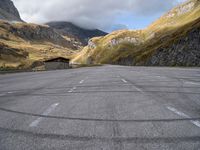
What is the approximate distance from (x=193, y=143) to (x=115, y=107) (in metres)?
4.26

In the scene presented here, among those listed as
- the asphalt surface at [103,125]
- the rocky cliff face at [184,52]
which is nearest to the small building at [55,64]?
the rocky cliff face at [184,52]

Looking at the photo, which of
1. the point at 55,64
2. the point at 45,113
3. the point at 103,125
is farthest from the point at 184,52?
the point at 103,125

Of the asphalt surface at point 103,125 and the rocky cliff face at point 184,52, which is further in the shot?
the rocky cliff face at point 184,52

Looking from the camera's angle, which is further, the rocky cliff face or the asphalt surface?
the rocky cliff face

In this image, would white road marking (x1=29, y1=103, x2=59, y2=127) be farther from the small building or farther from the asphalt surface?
Answer: the small building

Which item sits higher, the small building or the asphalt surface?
the asphalt surface

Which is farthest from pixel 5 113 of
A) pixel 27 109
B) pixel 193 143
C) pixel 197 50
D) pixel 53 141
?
pixel 197 50

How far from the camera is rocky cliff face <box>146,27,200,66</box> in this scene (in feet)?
255

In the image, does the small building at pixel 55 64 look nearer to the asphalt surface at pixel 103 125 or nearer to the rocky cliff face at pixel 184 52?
the rocky cliff face at pixel 184 52

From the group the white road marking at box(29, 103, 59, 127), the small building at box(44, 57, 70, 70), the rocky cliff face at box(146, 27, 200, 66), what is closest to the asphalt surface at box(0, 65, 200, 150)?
the white road marking at box(29, 103, 59, 127)

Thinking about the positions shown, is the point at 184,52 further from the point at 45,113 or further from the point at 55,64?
the point at 45,113

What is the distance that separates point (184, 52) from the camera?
83875 millimetres

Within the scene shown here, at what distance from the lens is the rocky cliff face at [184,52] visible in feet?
255

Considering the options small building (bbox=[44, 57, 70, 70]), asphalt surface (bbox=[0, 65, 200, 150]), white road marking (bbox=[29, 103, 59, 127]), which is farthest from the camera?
small building (bbox=[44, 57, 70, 70])
